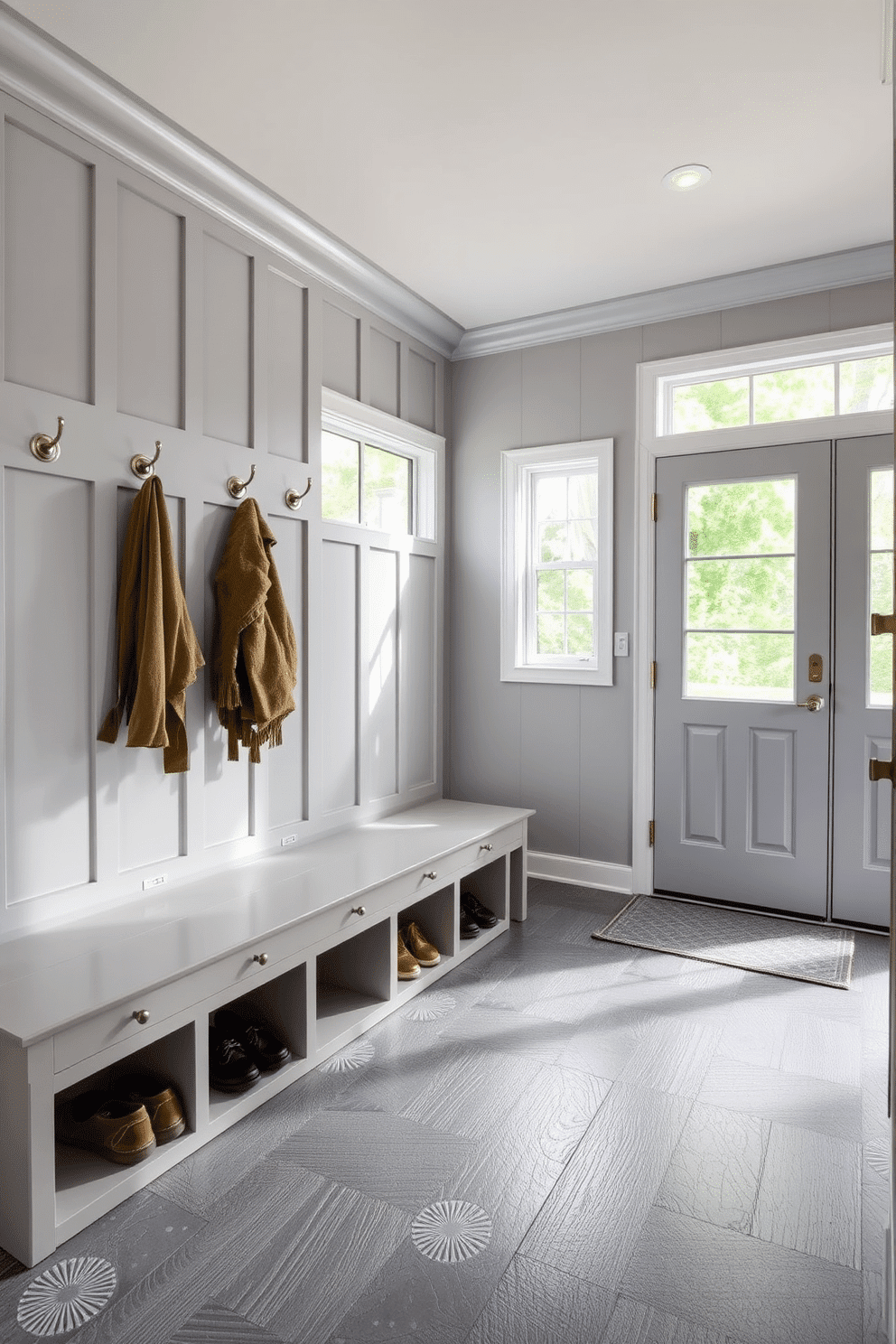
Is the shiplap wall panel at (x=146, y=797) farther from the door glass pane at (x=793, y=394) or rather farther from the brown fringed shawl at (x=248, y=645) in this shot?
the door glass pane at (x=793, y=394)

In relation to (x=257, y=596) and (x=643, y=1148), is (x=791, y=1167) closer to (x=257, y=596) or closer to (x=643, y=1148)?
(x=643, y=1148)

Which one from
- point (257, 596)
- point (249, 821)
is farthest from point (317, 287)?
point (249, 821)

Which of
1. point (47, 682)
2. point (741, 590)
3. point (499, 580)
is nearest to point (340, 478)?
point (499, 580)

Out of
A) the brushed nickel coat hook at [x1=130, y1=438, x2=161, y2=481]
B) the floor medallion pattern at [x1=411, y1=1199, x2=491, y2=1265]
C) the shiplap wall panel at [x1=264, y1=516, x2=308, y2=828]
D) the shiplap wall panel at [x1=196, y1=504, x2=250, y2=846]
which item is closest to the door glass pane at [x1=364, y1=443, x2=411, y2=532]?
the shiplap wall panel at [x1=264, y1=516, x2=308, y2=828]

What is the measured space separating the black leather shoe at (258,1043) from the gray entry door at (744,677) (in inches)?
78.4

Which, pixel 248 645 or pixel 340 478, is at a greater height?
pixel 340 478

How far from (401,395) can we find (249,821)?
1987 millimetres

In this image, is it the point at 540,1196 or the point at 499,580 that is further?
the point at 499,580

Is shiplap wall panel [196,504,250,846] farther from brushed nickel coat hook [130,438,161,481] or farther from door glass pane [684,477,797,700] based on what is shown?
door glass pane [684,477,797,700]

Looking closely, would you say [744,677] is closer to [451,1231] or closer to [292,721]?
[292,721]

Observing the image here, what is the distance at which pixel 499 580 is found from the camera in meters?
3.93

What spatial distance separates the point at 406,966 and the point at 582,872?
129 centimetres

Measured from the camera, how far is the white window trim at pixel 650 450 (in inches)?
130

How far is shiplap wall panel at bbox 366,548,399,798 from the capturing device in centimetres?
345
